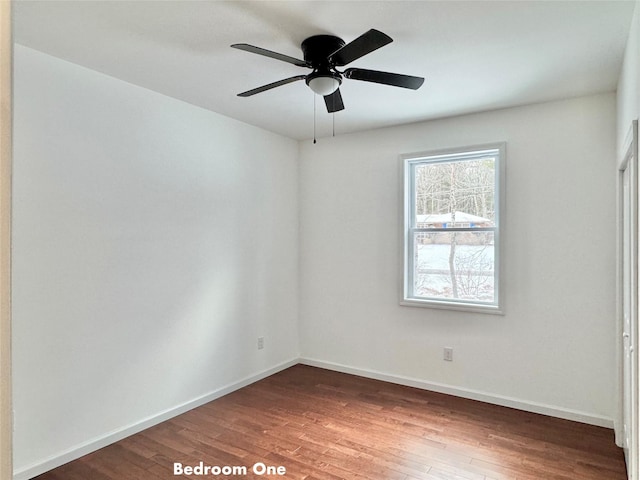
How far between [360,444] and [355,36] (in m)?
2.64

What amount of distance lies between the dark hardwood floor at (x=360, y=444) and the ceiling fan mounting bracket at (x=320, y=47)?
245cm

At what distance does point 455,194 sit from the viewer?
3.82 meters

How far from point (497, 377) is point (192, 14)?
3556mm

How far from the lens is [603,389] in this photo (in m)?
3.10

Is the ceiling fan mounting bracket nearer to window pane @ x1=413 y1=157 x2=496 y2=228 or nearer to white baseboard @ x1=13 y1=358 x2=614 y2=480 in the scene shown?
window pane @ x1=413 y1=157 x2=496 y2=228

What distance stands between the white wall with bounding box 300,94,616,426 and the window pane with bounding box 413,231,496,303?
18 centimetres

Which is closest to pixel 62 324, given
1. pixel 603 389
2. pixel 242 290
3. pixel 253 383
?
pixel 242 290

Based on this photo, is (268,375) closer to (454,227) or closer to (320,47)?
(454,227)

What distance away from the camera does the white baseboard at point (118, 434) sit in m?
2.43

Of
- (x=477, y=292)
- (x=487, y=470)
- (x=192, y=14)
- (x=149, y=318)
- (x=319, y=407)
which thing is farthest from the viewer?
(x=477, y=292)

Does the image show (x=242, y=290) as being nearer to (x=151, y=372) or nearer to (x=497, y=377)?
(x=151, y=372)

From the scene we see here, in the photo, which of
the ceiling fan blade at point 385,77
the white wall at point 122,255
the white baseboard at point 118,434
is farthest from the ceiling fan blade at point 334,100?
the white baseboard at point 118,434

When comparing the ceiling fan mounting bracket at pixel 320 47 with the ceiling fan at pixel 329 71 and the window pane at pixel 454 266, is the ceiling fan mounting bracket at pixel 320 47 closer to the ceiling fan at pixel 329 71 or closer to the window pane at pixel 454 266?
the ceiling fan at pixel 329 71

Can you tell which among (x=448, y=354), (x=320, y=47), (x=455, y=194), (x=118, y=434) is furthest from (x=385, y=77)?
(x=118, y=434)
